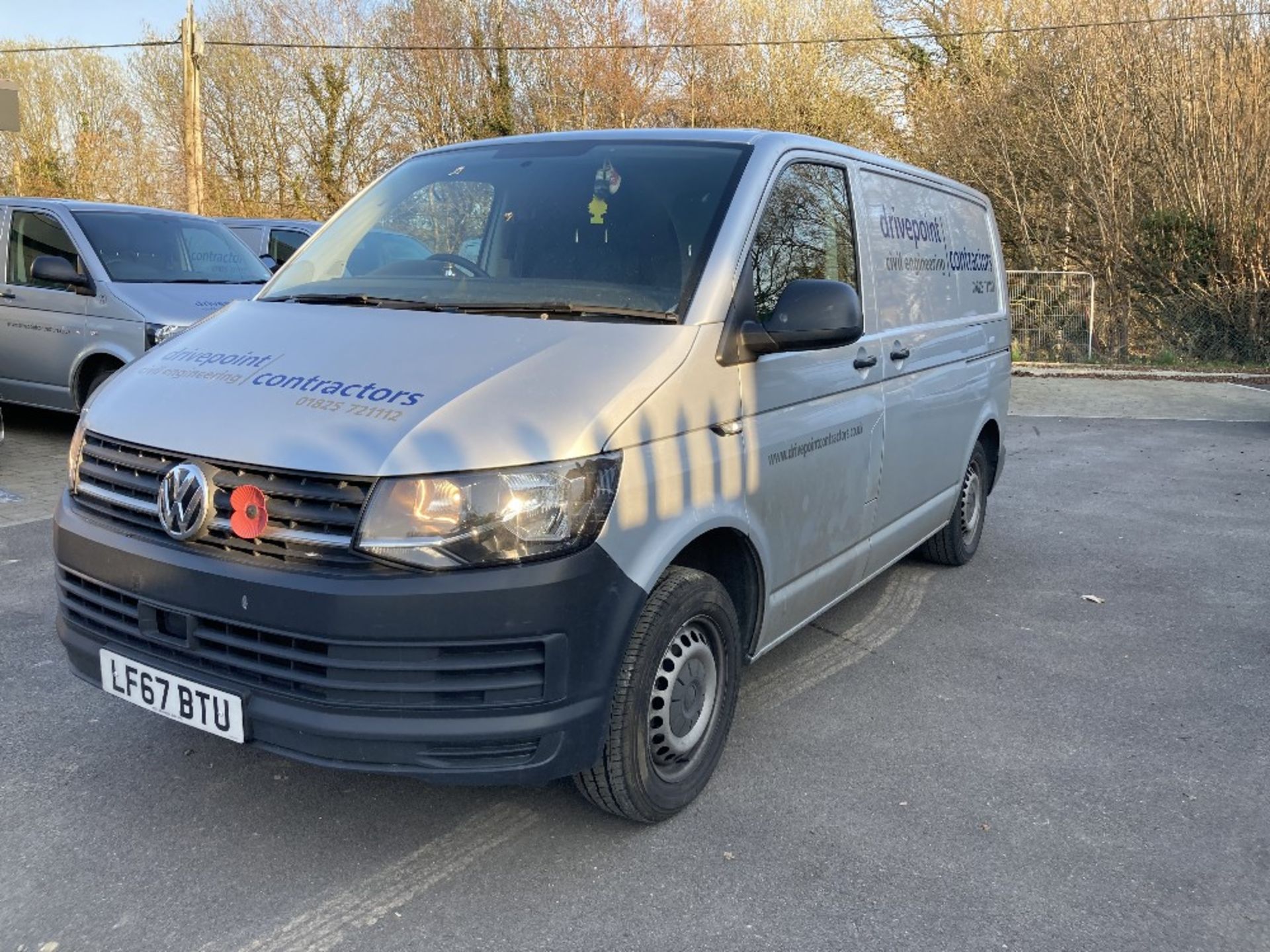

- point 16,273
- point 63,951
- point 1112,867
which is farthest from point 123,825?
point 16,273

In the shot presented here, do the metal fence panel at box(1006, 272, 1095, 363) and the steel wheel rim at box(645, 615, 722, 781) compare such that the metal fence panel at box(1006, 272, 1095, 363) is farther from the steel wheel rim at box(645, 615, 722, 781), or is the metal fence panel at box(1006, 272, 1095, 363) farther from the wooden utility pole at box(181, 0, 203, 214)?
the wooden utility pole at box(181, 0, 203, 214)

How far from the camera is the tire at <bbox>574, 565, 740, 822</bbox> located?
2918 millimetres

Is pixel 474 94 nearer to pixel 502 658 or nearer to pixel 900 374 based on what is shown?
pixel 900 374

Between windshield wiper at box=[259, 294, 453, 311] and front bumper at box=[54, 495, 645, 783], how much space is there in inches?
40.5

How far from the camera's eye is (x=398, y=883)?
2891 mm

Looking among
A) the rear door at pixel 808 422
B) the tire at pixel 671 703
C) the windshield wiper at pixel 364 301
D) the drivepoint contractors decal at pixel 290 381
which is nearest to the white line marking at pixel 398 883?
the tire at pixel 671 703

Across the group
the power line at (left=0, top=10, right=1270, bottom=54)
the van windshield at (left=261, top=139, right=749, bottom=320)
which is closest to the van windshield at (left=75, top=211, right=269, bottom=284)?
the van windshield at (left=261, top=139, right=749, bottom=320)

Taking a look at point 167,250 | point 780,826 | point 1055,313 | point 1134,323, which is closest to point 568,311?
point 780,826

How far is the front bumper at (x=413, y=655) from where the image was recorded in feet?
8.50

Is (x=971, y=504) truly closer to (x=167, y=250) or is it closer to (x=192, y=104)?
(x=167, y=250)

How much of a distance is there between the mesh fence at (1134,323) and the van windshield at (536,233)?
47.9 feet

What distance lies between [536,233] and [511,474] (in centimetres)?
132

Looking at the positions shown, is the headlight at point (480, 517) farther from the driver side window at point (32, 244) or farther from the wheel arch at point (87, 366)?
the driver side window at point (32, 244)

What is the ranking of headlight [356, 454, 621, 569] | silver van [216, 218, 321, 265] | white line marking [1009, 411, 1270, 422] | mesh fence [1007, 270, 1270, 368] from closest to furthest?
headlight [356, 454, 621, 569] → white line marking [1009, 411, 1270, 422] → silver van [216, 218, 321, 265] → mesh fence [1007, 270, 1270, 368]
